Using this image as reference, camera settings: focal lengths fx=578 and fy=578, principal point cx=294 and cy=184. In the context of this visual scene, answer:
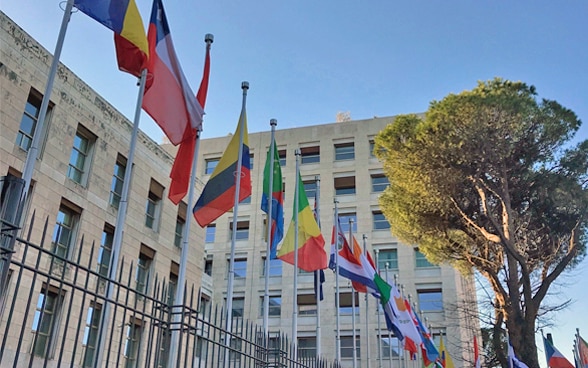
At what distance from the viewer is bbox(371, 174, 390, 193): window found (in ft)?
111

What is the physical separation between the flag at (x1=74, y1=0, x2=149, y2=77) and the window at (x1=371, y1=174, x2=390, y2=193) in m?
27.9

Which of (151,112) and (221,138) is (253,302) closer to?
(221,138)

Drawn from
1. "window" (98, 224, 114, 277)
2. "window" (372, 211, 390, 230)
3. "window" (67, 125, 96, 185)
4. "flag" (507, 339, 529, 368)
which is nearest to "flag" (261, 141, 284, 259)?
"window" (98, 224, 114, 277)

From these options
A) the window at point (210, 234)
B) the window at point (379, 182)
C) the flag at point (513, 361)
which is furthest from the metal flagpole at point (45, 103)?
the window at point (210, 234)

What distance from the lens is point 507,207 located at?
17406 mm

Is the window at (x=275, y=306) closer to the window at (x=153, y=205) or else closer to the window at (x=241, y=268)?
the window at (x=241, y=268)

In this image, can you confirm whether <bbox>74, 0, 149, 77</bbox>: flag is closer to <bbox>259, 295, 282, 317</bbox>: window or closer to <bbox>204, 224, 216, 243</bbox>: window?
<bbox>259, 295, 282, 317</bbox>: window

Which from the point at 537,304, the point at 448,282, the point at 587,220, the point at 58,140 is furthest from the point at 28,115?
the point at 448,282

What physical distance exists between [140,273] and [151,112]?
13.3 meters

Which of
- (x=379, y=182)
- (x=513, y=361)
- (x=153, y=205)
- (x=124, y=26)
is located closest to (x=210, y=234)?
(x=379, y=182)

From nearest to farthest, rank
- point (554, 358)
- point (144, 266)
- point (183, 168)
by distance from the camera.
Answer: point (183, 168)
point (554, 358)
point (144, 266)

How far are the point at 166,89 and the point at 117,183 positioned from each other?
Answer: 11864mm

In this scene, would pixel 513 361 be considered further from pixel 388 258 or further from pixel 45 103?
pixel 388 258

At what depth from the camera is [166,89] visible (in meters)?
7.32
